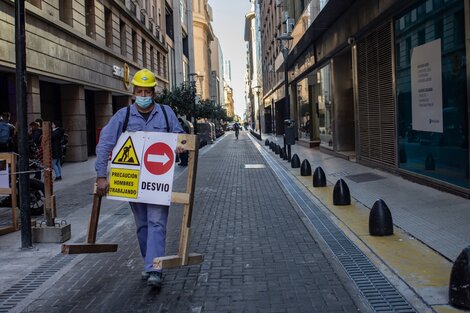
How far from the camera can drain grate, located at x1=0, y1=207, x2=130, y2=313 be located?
462 centimetres

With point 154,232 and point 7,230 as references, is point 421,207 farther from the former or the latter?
point 7,230

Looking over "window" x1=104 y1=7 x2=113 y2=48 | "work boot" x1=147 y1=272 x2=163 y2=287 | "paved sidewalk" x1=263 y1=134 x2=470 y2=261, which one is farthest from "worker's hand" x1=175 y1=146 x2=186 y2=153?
"window" x1=104 y1=7 x2=113 y2=48

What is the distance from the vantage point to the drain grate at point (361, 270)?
4254 mm

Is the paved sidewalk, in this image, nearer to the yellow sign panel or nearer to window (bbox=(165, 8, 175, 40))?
the yellow sign panel

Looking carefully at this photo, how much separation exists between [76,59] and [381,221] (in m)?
18.5

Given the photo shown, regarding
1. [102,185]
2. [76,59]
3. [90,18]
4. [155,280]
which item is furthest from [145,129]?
[90,18]

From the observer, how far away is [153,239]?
4.69m

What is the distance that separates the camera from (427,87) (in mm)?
10273

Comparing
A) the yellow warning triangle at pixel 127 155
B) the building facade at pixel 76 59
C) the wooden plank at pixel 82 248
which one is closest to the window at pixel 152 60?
the building facade at pixel 76 59

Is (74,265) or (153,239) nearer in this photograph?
(153,239)

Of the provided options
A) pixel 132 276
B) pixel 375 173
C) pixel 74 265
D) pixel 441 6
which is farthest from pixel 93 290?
pixel 375 173

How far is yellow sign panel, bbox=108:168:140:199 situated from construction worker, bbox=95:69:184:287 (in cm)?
13

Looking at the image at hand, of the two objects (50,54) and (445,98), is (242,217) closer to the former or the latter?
(445,98)

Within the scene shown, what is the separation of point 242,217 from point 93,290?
3932mm
